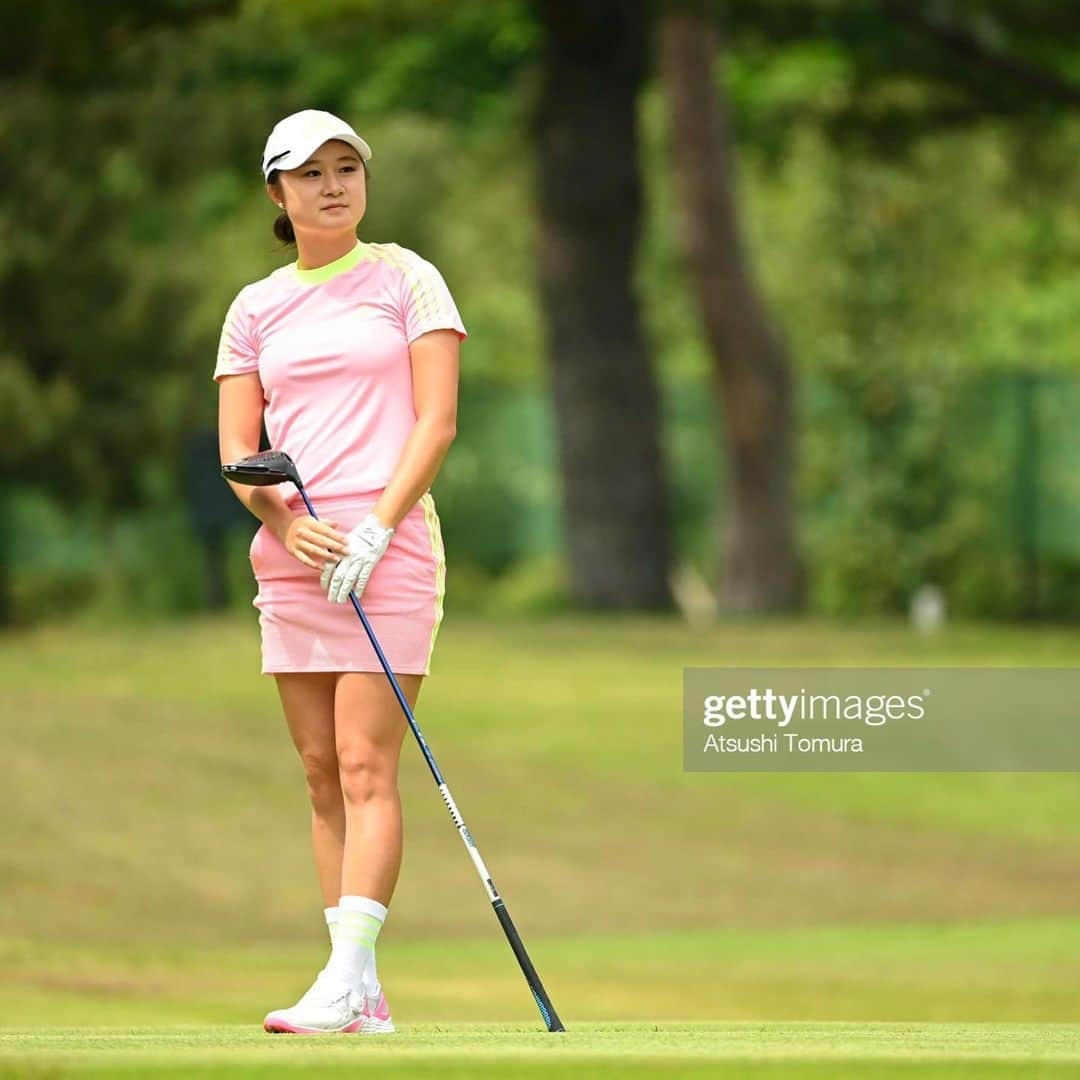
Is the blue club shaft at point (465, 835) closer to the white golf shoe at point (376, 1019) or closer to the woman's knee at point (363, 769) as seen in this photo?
the woman's knee at point (363, 769)

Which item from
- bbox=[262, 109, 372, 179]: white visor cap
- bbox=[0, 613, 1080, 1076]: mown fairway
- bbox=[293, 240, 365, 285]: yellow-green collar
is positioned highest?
bbox=[262, 109, 372, 179]: white visor cap

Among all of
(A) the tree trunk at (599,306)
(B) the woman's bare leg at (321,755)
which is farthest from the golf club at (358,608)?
(A) the tree trunk at (599,306)

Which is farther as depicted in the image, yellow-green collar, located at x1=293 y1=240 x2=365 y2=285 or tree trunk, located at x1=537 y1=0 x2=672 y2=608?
tree trunk, located at x1=537 y1=0 x2=672 y2=608

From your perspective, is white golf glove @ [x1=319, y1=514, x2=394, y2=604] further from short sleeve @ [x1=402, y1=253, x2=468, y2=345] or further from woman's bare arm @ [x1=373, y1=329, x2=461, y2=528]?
short sleeve @ [x1=402, y1=253, x2=468, y2=345]

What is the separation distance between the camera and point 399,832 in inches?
226

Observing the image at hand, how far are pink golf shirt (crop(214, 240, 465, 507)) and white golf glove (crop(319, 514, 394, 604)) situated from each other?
0.45 ft

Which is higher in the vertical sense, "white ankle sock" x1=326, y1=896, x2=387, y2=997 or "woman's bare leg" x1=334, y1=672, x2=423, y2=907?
"woman's bare leg" x1=334, y1=672, x2=423, y2=907

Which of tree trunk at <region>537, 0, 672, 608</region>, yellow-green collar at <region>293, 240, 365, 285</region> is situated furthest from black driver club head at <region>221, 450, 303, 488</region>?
tree trunk at <region>537, 0, 672, 608</region>

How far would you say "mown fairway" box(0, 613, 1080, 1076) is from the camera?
11211 mm

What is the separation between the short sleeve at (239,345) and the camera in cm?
582

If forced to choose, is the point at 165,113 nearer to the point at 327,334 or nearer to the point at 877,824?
the point at 877,824

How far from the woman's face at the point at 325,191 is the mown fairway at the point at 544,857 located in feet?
11.6

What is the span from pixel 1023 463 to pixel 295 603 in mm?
20051

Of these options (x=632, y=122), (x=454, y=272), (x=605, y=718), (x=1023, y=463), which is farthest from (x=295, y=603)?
(x=454, y=272)
